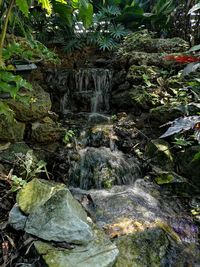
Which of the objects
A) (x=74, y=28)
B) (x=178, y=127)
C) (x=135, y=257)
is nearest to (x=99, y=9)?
(x=74, y=28)

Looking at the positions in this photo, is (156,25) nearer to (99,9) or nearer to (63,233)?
(99,9)

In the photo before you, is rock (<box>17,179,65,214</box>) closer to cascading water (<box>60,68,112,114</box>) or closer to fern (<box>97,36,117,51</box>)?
cascading water (<box>60,68,112,114</box>)

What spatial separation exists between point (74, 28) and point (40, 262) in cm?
608

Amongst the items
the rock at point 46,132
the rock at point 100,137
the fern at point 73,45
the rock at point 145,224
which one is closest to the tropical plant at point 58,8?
the rock at point 46,132

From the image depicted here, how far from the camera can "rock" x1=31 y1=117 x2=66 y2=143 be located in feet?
12.2

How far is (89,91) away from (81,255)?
4.10 metres

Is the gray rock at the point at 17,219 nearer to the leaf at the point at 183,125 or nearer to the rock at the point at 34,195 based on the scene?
→ the rock at the point at 34,195

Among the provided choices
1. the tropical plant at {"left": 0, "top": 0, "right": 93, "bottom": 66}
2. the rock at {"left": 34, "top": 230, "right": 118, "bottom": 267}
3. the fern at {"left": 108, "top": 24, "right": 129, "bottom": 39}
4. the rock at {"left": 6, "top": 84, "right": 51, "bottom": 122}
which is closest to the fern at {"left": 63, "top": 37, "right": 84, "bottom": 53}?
the fern at {"left": 108, "top": 24, "right": 129, "bottom": 39}

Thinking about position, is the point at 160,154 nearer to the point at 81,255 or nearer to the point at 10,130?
the point at 10,130

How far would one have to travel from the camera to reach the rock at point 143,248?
230cm

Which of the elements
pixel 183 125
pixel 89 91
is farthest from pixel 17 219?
pixel 89 91

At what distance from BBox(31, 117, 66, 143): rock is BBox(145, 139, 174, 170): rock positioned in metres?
1.23

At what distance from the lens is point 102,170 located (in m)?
3.75

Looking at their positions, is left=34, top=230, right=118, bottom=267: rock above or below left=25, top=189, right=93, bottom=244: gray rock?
below
